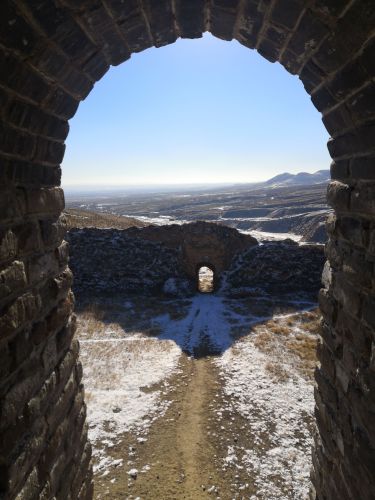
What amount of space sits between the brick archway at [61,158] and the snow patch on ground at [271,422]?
3430 mm

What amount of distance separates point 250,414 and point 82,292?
1235cm

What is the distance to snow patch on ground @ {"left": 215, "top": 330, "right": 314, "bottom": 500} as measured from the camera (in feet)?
20.9

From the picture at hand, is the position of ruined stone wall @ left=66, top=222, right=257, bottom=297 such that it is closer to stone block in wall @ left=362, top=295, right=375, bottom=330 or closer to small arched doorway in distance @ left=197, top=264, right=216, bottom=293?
small arched doorway in distance @ left=197, top=264, right=216, bottom=293

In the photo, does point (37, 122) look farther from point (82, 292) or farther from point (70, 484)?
point (82, 292)

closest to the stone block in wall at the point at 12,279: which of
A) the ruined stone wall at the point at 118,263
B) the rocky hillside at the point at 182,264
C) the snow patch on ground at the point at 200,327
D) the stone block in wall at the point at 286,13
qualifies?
the stone block in wall at the point at 286,13

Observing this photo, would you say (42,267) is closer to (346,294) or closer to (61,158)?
(61,158)

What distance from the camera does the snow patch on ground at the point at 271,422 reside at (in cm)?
636

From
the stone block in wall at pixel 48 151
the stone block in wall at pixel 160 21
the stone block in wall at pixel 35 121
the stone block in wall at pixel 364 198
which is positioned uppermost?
the stone block in wall at pixel 160 21

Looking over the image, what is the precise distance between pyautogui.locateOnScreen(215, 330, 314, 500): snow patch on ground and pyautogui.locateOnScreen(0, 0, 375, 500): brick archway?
3.43m

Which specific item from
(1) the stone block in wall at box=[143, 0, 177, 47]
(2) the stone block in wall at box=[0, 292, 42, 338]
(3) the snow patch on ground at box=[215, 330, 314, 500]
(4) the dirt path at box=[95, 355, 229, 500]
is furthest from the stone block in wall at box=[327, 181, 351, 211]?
(4) the dirt path at box=[95, 355, 229, 500]

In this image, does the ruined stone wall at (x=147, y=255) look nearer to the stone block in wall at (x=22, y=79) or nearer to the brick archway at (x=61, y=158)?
the brick archway at (x=61, y=158)

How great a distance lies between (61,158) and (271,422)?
7.57 m

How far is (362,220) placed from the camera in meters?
2.63

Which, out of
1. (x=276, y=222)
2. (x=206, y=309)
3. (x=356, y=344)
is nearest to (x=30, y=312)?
(x=356, y=344)
